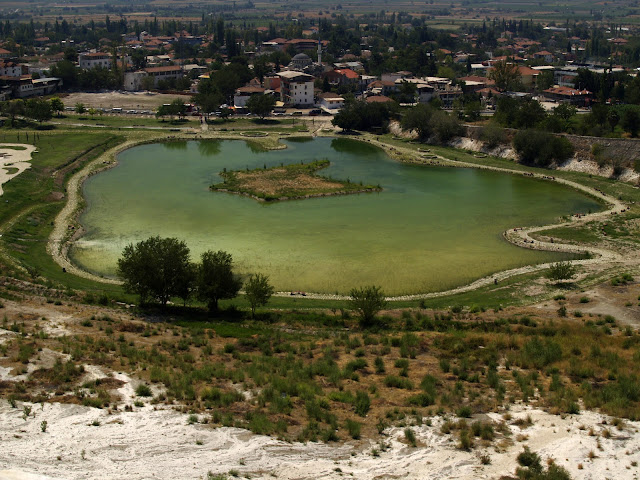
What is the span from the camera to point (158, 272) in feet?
80.2

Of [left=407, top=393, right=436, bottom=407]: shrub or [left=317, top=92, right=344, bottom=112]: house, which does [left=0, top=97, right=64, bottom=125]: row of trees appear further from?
[left=407, top=393, right=436, bottom=407]: shrub

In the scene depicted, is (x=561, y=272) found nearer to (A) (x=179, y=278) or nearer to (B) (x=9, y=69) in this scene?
(A) (x=179, y=278)

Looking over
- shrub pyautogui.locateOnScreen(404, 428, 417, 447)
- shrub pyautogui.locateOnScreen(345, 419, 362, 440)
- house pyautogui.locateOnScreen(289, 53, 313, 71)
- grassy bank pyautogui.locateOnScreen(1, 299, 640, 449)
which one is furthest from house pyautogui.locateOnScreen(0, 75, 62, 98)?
shrub pyautogui.locateOnScreen(404, 428, 417, 447)

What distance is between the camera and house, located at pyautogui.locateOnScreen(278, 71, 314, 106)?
7550 cm

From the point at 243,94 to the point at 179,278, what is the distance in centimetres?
5319

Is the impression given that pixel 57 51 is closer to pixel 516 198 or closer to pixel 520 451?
pixel 516 198

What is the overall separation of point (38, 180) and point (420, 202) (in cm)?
2334

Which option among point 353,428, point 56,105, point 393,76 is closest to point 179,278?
point 353,428

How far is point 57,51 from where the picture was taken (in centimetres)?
11925

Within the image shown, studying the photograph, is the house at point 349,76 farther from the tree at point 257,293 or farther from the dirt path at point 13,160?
the tree at point 257,293

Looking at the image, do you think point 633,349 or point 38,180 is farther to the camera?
point 38,180

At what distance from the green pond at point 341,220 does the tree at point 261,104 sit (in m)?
15.8

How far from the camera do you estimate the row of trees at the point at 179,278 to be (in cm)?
2444

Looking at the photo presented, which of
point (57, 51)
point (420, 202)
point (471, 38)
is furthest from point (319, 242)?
point (471, 38)
